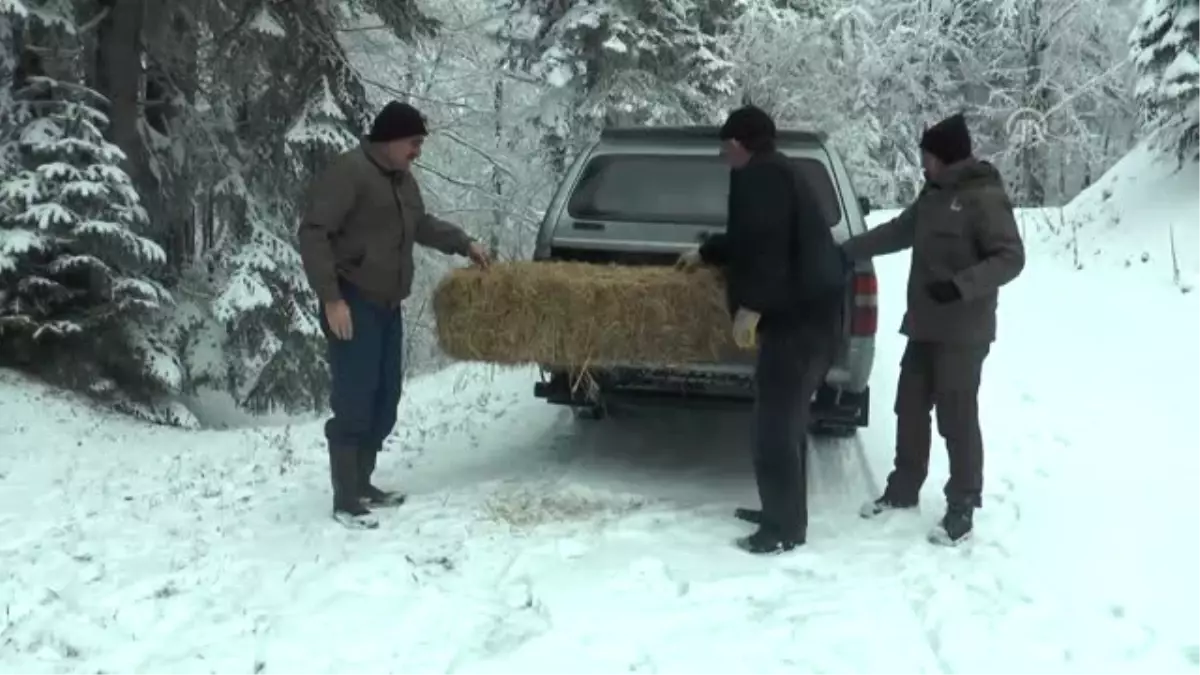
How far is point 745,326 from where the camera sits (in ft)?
17.1

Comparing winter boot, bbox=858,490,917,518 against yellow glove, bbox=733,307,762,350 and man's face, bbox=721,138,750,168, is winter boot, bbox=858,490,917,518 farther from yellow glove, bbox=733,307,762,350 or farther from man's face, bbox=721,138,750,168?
man's face, bbox=721,138,750,168

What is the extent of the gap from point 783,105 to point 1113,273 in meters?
19.9

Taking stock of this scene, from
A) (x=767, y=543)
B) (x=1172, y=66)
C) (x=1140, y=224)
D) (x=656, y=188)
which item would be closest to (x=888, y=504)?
(x=767, y=543)

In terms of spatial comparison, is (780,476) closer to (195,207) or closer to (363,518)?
(363,518)

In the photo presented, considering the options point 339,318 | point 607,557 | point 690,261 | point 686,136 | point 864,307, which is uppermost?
point 686,136

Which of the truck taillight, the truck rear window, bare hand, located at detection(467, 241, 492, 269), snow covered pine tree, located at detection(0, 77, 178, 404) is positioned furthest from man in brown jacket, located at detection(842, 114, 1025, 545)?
snow covered pine tree, located at detection(0, 77, 178, 404)

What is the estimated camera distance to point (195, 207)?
12.8 meters

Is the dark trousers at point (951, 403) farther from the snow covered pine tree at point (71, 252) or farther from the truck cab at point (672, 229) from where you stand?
the snow covered pine tree at point (71, 252)

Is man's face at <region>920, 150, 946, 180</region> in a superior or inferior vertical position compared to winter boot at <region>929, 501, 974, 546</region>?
superior

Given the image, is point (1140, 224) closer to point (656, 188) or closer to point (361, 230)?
point (656, 188)

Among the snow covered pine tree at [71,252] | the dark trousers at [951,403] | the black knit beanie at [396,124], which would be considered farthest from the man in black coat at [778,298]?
the snow covered pine tree at [71,252]

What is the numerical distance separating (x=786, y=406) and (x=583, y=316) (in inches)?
44.8

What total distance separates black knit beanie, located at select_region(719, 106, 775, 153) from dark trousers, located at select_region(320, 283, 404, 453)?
2.05 meters

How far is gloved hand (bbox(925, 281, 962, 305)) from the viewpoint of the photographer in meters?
5.19
